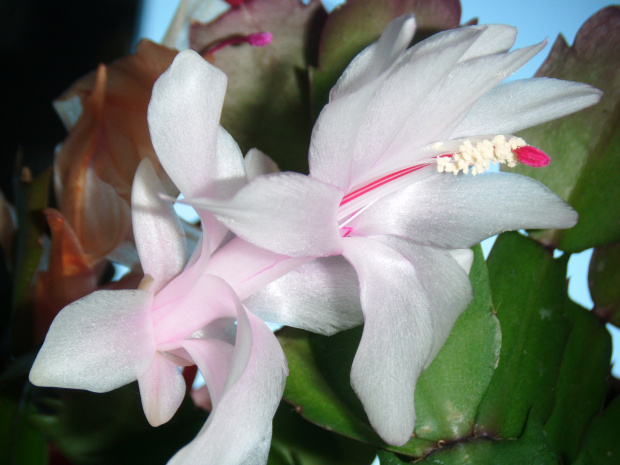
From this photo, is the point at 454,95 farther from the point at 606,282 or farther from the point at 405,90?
the point at 606,282

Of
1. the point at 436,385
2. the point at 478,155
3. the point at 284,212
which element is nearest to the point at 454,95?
the point at 478,155

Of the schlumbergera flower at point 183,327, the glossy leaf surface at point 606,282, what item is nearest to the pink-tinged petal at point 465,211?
the schlumbergera flower at point 183,327

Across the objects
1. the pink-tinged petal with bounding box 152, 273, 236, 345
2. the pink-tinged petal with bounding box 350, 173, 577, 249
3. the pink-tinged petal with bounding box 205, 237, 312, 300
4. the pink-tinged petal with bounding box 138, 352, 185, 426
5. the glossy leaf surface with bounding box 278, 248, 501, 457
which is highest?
the pink-tinged petal with bounding box 350, 173, 577, 249

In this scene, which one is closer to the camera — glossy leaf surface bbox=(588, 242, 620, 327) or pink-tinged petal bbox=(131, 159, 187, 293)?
pink-tinged petal bbox=(131, 159, 187, 293)

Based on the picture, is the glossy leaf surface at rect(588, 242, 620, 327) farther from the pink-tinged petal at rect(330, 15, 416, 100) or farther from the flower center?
the pink-tinged petal at rect(330, 15, 416, 100)

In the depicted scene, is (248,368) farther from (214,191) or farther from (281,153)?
(281,153)

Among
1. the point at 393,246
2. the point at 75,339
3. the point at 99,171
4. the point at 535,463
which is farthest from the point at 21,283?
the point at 535,463

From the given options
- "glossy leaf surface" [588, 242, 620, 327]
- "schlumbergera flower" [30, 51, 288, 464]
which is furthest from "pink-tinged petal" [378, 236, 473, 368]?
"glossy leaf surface" [588, 242, 620, 327]
